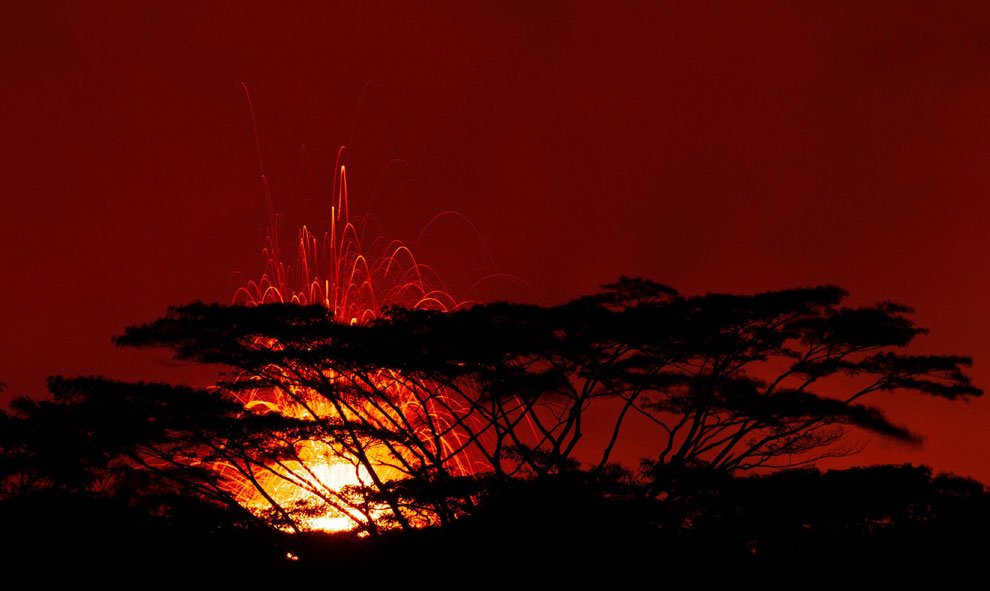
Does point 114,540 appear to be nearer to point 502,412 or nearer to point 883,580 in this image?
point 502,412

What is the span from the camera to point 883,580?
15.4 metres

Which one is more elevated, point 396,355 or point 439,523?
point 396,355

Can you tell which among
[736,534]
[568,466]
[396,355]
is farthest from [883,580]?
[396,355]

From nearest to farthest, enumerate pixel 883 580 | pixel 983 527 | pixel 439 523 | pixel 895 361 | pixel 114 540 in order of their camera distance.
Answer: pixel 883 580 → pixel 983 527 → pixel 114 540 → pixel 439 523 → pixel 895 361

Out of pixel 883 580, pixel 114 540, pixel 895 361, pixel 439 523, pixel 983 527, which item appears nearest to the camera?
pixel 883 580

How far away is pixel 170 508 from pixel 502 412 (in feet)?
20.8

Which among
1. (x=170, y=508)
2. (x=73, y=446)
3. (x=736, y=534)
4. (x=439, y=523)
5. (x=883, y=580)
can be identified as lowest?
(x=883, y=580)

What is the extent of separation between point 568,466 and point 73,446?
8926 mm

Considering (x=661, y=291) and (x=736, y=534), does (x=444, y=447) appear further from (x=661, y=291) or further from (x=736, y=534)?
(x=736, y=534)

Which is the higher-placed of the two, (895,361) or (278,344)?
(278,344)

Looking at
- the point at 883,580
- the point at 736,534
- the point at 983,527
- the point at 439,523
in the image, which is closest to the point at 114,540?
the point at 439,523

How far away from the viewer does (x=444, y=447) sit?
71.3ft

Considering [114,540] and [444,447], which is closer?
[114,540]

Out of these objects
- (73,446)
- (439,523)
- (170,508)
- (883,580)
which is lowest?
(883,580)
